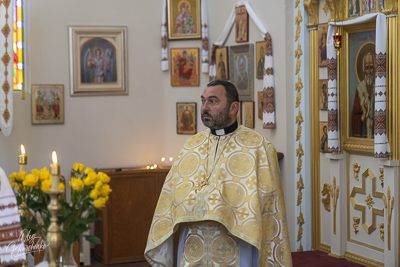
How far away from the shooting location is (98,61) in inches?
362

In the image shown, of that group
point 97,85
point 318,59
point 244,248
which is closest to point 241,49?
point 318,59

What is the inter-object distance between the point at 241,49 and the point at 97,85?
6.84ft

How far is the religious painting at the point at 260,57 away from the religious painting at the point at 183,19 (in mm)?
1385

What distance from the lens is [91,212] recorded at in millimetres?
2621

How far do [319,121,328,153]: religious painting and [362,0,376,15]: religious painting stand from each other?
4.20 ft

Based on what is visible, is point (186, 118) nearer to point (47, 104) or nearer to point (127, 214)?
point (127, 214)

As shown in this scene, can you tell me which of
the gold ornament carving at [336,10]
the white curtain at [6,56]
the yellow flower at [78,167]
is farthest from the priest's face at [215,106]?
the white curtain at [6,56]

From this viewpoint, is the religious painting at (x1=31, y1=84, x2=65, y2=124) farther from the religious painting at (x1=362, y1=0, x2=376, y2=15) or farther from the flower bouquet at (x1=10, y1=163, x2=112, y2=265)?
the flower bouquet at (x1=10, y1=163, x2=112, y2=265)

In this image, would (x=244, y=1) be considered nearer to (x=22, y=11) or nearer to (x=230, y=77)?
(x=230, y=77)

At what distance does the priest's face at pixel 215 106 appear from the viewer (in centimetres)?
449

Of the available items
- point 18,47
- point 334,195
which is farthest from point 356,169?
point 18,47

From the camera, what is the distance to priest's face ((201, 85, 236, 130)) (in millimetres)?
4492

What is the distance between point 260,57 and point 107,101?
237 centimetres

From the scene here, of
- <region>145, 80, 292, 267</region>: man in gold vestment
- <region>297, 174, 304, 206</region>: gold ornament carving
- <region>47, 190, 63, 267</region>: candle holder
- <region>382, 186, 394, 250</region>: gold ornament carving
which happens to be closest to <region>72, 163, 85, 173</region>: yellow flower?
<region>47, 190, 63, 267</region>: candle holder
